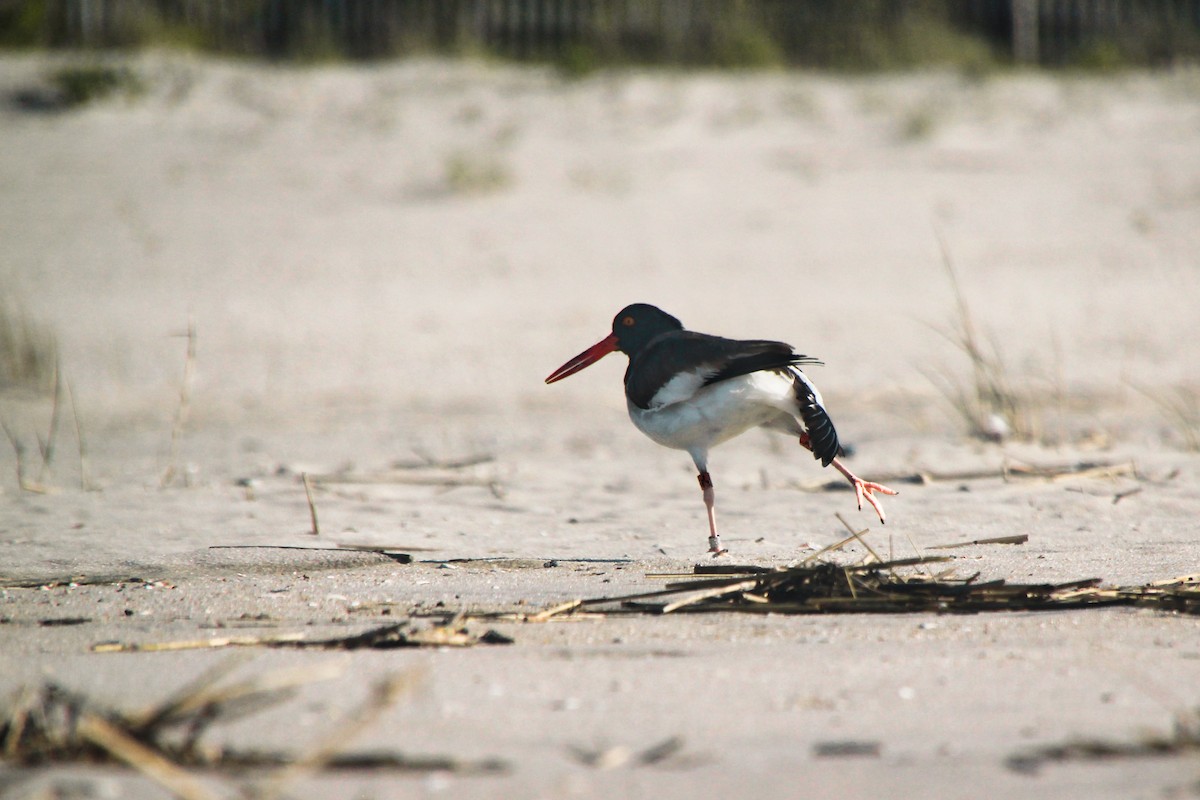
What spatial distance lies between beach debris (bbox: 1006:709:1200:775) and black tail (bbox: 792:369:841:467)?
251cm

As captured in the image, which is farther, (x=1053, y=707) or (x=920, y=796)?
(x=1053, y=707)

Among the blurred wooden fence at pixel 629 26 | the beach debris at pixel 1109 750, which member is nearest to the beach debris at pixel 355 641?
the beach debris at pixel 1109 750

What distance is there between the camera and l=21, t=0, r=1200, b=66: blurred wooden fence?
14.8 meters

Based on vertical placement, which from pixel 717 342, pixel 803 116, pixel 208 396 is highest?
pixel 803 116

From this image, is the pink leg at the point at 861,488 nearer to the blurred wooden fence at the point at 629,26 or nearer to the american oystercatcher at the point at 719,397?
the american oystercatcher at the point at 719,397

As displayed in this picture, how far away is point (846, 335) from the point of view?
34.6 ft

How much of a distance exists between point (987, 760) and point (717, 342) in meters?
2.64

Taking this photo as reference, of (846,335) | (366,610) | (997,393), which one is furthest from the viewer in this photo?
(846,335)

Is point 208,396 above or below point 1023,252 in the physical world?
below

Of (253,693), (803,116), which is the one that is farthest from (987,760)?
(803,116)

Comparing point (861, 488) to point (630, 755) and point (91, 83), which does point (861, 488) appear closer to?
point (630, 755)

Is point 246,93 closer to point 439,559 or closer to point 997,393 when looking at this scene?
point 997,393

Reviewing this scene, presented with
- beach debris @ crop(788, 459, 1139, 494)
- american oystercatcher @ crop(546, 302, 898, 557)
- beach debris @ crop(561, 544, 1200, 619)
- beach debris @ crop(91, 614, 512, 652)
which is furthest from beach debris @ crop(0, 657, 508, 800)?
beach debris @ crop(788, 459, 1139, 494)

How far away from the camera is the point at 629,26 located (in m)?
15.3
